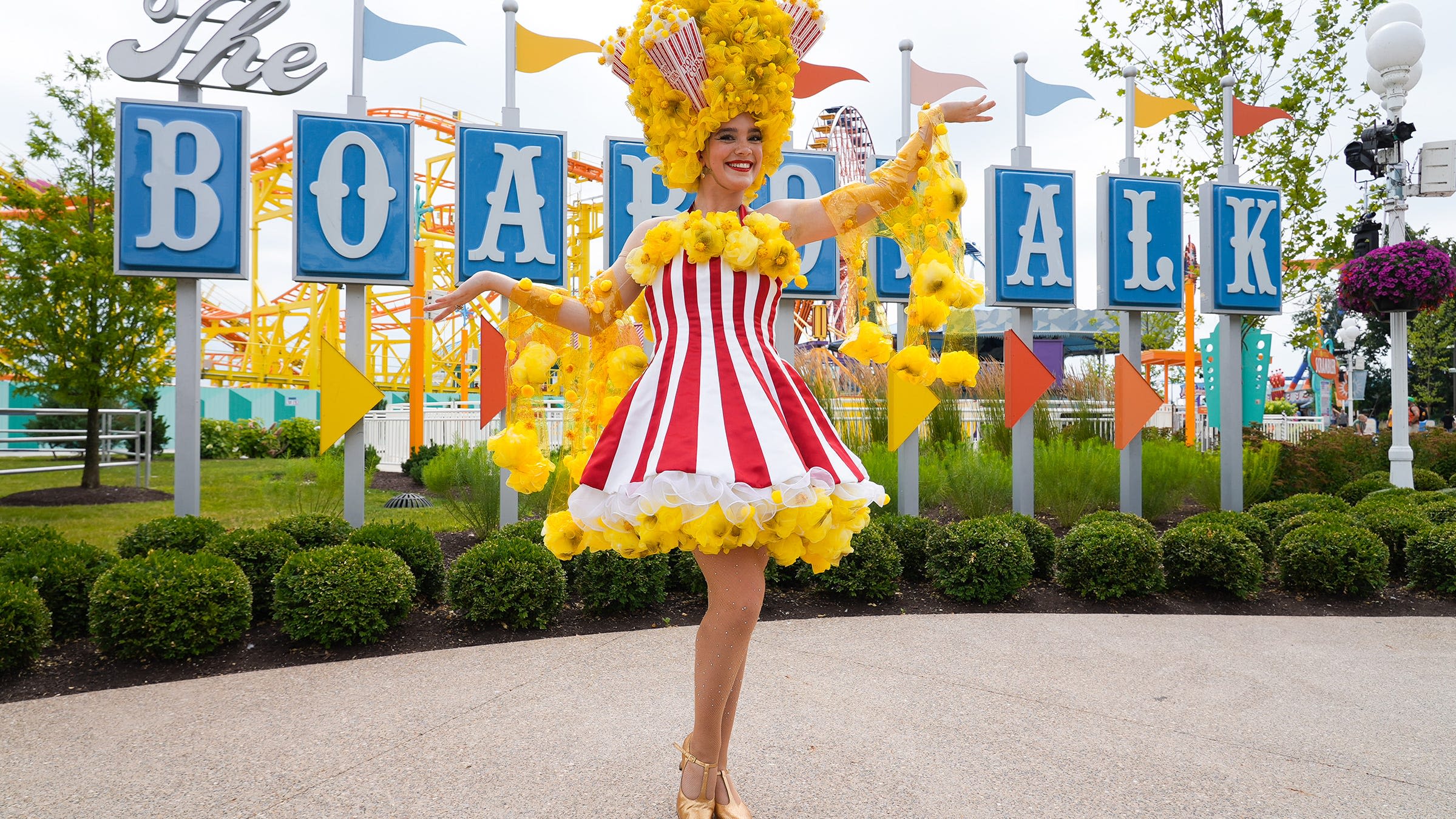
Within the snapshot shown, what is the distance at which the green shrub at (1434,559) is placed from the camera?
484 cm

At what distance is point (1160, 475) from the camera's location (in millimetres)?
7355

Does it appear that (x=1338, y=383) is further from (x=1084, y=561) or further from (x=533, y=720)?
(x=533, y=720)

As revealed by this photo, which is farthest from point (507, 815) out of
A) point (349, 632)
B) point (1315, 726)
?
point (1315, 726)

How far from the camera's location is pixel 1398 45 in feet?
24.4

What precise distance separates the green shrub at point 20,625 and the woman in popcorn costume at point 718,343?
7.64 ft

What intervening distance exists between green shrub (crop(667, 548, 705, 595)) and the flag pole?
6.26 feet

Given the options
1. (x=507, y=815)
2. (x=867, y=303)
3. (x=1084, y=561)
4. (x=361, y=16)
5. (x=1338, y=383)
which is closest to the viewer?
(x=507, y=815)

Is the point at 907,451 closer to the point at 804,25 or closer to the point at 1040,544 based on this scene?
the point at 1040,544

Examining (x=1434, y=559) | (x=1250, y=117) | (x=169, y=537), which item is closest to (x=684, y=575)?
(x=169, y=537)

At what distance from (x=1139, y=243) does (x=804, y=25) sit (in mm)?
5497

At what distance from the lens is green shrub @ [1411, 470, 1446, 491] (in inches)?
313

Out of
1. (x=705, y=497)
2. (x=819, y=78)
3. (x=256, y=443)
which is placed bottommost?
(x=256, y=443)

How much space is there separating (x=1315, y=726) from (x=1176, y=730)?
1.66 ft

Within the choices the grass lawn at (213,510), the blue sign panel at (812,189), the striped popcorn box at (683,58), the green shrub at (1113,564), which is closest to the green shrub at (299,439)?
the grass lawn at (213,510)
